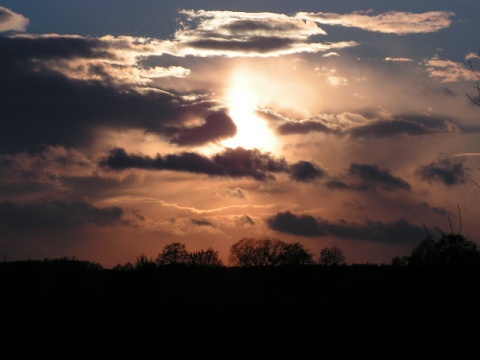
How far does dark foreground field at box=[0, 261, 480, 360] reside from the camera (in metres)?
24.5

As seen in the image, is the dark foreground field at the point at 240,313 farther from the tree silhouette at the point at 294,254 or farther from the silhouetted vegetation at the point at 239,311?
the tree silhouette at the point at 294,254

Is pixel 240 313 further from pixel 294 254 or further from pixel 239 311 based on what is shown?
pixel 294 254

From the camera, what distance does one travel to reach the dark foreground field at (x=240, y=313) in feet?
80.5

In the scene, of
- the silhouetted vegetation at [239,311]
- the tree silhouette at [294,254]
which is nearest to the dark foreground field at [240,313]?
the silhouetted vegetation at [239,311]

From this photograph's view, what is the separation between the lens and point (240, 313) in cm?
2864

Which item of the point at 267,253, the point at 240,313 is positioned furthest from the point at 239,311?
the point at 267,253

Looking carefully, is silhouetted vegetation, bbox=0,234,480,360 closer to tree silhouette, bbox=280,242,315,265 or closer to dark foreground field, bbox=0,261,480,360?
dark foreground field, bbox=0,261,480,360

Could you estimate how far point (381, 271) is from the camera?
1231 inches

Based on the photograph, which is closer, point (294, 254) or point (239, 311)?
point (239, 311)

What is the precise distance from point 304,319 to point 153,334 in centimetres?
653

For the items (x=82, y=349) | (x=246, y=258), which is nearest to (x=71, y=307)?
(x=82, y=349)

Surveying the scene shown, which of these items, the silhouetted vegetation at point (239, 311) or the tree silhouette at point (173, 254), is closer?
the silhouetted vegetation at point (239, 311)

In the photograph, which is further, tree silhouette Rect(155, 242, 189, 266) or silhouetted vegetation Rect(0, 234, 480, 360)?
tree silhouette Rect(155, 242, 189, 266)

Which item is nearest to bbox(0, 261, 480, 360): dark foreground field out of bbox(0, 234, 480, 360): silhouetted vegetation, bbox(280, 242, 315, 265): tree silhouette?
bbox(0, 234, 480, 360): silhouetted vegetation
